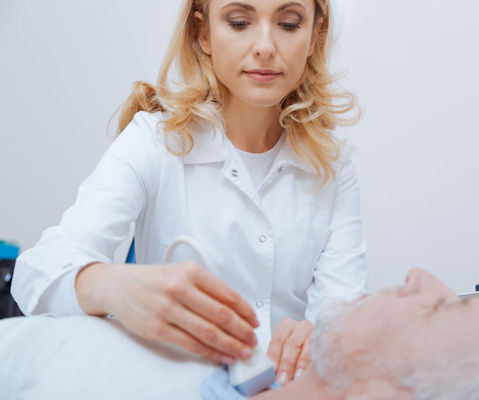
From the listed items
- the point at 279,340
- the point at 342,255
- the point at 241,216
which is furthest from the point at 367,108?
the point at 279,340

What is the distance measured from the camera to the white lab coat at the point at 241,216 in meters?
1.20

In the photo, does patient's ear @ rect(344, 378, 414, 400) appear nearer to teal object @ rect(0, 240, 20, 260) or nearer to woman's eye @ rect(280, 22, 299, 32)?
woman's eye @ rect(280, 22, 299, 32)

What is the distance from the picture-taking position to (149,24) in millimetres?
2225

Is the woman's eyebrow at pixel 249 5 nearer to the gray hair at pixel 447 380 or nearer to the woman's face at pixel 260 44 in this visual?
the woman's face at pixel 260 44

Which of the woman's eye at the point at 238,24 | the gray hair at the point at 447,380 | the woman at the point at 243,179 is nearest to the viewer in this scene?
the gray hair at the point at 447,380

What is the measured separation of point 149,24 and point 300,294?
55.8 inches

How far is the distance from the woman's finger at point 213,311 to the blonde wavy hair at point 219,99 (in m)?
0.58

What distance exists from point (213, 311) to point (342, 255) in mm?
684

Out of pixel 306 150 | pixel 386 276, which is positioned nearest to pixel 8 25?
pixel 306 150

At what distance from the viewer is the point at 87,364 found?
0.73m

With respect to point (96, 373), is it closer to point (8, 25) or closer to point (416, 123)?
point (416, 123)

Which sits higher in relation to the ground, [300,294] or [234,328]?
[234,328]

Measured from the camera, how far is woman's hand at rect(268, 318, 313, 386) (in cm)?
94

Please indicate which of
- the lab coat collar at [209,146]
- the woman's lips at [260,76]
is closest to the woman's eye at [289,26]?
the woman's lips at [260,76]
